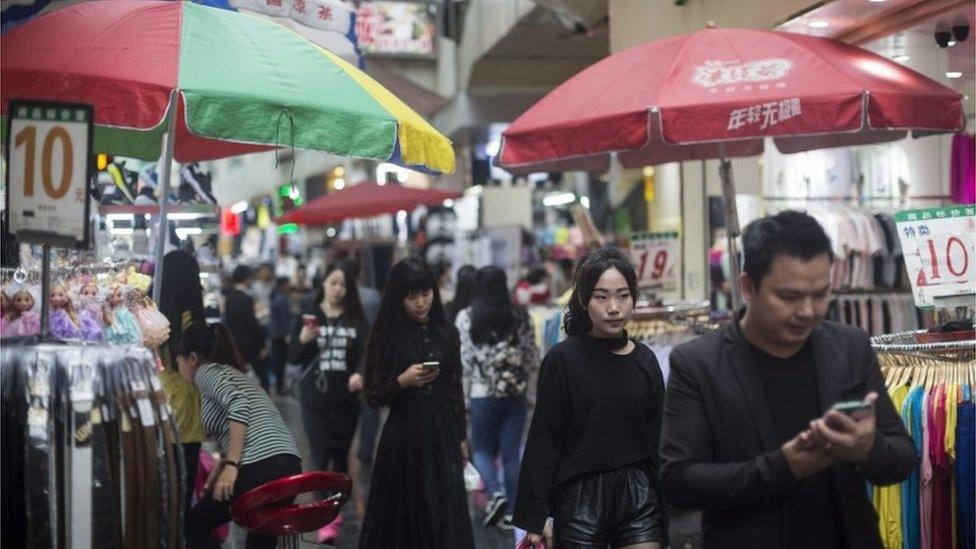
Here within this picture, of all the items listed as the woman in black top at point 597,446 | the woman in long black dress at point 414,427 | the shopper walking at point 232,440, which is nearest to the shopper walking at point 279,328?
the woman in long black dress at point 414,427

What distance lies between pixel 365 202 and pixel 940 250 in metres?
14.7

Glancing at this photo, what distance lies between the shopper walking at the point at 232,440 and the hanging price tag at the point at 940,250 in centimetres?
330

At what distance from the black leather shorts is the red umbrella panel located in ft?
7.03

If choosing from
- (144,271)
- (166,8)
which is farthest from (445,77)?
(166,8)

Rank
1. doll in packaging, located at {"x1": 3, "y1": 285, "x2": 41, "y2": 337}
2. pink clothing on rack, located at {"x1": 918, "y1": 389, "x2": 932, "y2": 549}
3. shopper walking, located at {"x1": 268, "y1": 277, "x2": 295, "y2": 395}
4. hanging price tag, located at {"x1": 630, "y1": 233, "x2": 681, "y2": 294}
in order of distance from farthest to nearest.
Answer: shopper walking, located at {"x1": 268, "y1": 277, "x2": 295, "y2": 395} → hanging price tag, located at {"x1": 630, "y1": 233, "x2": 681, "y2": 294} → pink clothing on rack, located at {"x1": 918, "y1": 389, "x2": 932, "y2": 549} → doll in packaging, located at {"x1": 3, "y1": 285, "x2": 41, "y2": 337}

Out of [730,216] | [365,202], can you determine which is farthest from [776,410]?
[365,202]

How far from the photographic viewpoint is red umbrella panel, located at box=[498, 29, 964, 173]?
7.44 meters

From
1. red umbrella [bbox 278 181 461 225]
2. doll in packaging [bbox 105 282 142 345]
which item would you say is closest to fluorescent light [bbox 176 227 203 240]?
doll in packaging [bbox 105 282 142 345]

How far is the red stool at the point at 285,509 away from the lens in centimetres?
660

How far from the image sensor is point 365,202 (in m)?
21.0

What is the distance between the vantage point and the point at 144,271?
911cm

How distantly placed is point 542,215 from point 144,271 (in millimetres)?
21192

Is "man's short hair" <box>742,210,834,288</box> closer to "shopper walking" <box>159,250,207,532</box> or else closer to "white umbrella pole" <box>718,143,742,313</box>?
"shopper walking" <box>159,250,207,532</box>

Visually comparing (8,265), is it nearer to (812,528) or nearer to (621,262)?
(621,262)
